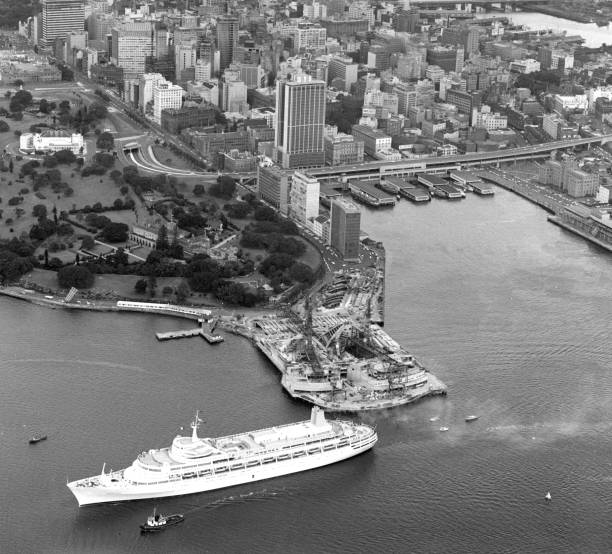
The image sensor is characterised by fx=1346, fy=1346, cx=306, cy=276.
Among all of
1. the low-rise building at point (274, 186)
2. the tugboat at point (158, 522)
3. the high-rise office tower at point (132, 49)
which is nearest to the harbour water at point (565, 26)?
the high-rise office tower at point (132, 49)

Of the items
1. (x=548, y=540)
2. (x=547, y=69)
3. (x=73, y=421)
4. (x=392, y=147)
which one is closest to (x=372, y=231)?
(x=392, y=147)

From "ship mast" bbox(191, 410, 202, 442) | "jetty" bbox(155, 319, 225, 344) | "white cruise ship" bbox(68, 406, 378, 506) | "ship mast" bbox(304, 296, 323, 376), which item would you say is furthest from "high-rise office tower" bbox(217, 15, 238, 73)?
A: "ship mast" bbox(191, 410, 202, 442)

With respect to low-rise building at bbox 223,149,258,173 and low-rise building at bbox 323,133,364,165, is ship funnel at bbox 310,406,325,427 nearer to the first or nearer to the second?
low-rise building at bbox 223,149,258,173

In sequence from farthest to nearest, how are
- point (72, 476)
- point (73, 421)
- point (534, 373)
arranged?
point (534, 373) → point (73, 421) → point (72, 476)

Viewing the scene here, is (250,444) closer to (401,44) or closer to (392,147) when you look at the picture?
(392,147)

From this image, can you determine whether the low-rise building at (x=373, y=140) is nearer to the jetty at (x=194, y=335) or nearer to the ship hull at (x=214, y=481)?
the jetty at (x=194, y=335)

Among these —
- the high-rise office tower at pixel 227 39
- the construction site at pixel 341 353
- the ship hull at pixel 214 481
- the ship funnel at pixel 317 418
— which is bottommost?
the ship hull at pixel 214 481
